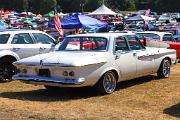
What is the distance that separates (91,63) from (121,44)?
5.11 feet

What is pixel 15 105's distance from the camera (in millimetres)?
9180

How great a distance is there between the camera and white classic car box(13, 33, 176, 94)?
32.0ft

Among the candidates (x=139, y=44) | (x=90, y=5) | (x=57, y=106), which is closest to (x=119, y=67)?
(x=139, y=44)

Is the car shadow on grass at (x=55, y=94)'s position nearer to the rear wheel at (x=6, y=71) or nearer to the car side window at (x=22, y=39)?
the rear wheel at (x=6, y=71)

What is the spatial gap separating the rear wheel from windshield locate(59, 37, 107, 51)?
230 cm

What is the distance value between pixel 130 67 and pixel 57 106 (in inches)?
107

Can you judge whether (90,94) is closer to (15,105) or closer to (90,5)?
(15,105)

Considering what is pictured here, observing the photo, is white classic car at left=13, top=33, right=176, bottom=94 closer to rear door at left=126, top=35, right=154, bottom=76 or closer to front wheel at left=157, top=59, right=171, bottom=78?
rear door at left=126, top=35, right=154, bottom=76

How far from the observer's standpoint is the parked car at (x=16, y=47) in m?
12.8

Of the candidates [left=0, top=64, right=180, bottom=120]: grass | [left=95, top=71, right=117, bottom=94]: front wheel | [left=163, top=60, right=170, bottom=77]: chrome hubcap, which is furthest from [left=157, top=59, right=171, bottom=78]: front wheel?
[left=95, top=71, right=117, bottom=94]: front wheel

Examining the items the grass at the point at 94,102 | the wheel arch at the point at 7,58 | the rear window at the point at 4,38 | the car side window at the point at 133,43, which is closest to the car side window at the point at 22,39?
the rear window at the point at 4,38

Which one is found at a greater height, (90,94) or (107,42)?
(107,42)

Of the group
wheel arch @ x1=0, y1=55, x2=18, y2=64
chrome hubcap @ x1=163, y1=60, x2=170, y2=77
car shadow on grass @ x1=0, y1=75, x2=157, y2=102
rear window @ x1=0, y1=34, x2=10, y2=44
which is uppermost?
rear window @ x1=0, y1=34, x2=10, y2=44

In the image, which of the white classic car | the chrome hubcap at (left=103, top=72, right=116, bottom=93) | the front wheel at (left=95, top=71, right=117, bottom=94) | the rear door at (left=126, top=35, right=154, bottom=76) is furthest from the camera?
the rear door at (left=126, top=35, right=154, bottom=76)
